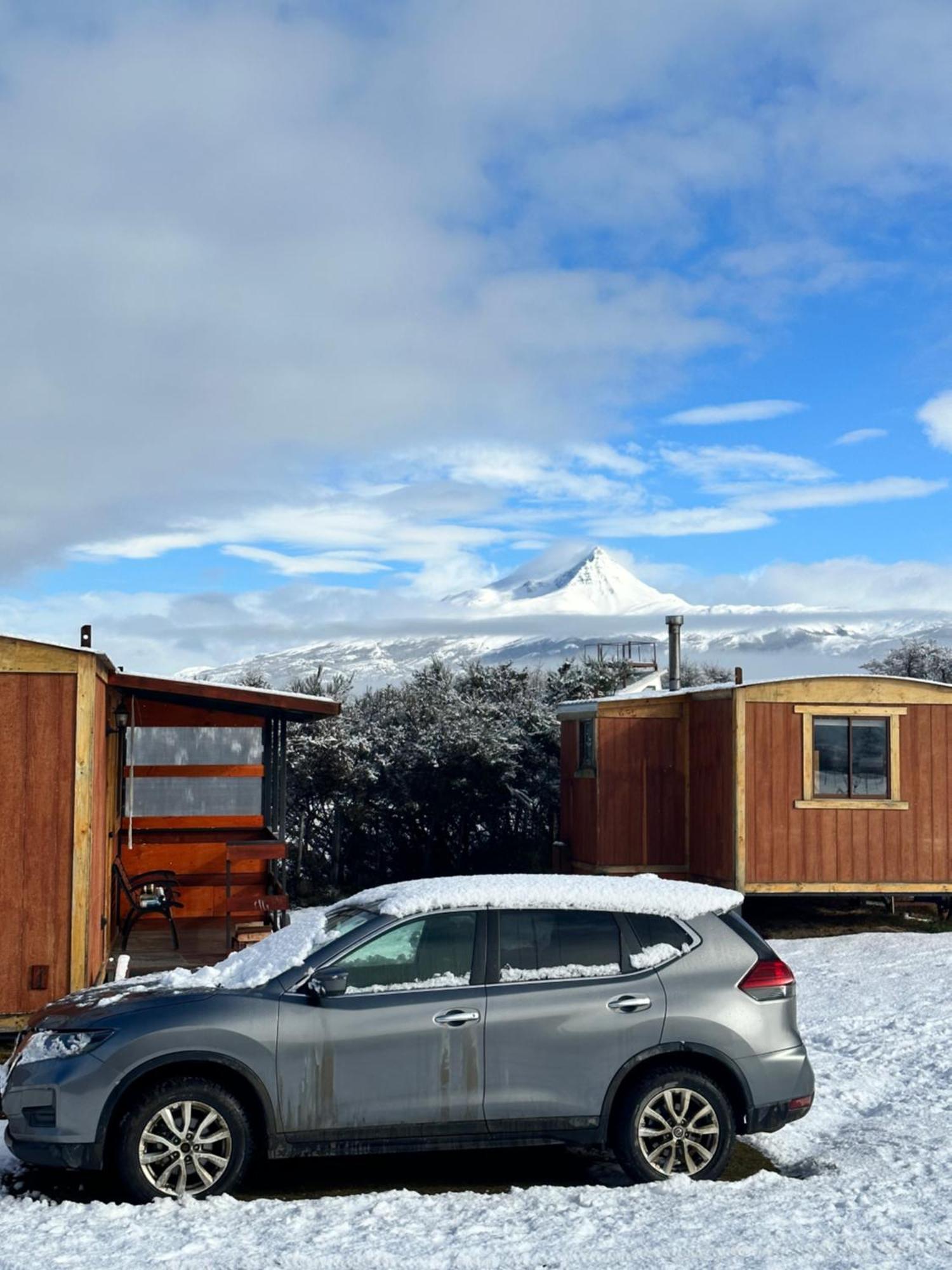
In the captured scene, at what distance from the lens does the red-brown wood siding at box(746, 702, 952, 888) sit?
15.6 metres

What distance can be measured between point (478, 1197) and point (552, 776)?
1717cm

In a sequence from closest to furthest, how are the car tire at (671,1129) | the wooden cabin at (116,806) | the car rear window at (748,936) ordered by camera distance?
the car tire at (671,1129) → the car rear window at (748,936) → the wooden cabin at (116,806)

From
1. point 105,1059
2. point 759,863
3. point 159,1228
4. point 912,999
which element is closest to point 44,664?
point 105,1059

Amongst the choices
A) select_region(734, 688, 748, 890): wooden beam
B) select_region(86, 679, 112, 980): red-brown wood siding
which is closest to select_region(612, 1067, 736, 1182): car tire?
select_region(86, 679, 112, 980): red-brown wood siding

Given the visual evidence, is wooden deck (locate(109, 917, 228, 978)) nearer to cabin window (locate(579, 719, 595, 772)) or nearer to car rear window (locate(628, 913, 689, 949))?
cabin window (locate(579, 719, 595, 772))

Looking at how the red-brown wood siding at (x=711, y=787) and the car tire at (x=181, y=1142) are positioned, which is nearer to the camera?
the car tire at (x=181, y=1142)

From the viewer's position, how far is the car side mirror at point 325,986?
18.9 ft

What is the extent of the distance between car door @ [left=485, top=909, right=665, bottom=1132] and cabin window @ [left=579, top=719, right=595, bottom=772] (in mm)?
10985

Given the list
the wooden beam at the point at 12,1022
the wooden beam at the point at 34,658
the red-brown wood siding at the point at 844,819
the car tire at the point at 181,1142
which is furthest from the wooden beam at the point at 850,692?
the car tire at the point at 181,1142

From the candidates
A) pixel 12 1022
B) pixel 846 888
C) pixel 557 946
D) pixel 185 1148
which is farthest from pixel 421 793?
pixel 185 1148

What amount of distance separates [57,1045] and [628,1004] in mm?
2601

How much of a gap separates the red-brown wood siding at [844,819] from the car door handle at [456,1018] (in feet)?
33.7

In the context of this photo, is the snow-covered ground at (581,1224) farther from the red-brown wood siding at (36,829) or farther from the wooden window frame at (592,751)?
the wooden window frame at (592,751)

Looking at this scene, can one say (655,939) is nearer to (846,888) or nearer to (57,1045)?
(57,1045)
